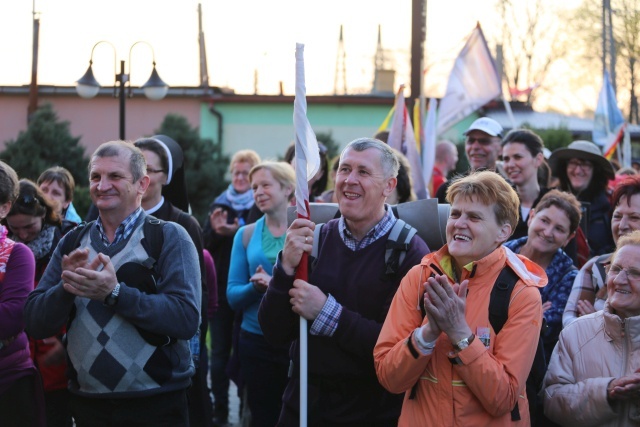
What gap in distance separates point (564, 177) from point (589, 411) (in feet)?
13.4

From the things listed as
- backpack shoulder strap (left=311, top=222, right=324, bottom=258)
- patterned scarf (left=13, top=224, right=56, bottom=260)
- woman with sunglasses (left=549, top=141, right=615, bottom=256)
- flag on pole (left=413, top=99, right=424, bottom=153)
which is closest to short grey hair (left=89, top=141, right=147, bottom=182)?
backpack shoulder strap (left=311, top=222, right=324, bottom=258)

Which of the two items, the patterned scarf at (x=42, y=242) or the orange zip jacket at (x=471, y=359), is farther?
the patterned scarf at (x=42, y=242)

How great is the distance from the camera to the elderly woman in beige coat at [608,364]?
167 inches

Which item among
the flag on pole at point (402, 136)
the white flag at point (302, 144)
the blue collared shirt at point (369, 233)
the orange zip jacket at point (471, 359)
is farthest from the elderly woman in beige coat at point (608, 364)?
the flag on pole at point (402, 136)

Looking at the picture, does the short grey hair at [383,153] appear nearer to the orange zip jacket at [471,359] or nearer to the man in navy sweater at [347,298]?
the man in navy sweater at [347,298]

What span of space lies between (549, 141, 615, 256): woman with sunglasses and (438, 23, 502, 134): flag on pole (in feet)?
9.45

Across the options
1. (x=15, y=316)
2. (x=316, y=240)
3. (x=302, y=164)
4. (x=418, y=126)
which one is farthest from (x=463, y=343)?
(x=418, y=126)

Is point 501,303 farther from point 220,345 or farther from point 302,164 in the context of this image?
point 220,345

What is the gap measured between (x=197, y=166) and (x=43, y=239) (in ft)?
66.2

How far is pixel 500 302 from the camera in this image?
3928 mm

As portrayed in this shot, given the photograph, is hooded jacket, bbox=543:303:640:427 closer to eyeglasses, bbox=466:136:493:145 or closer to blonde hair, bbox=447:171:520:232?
blonde hair, bbox=447:171:520:232

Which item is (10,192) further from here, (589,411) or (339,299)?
(589,411)

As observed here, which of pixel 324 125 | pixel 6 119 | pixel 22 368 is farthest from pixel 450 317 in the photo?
pixel 6 119

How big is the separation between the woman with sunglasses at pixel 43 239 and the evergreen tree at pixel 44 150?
64.7ft
